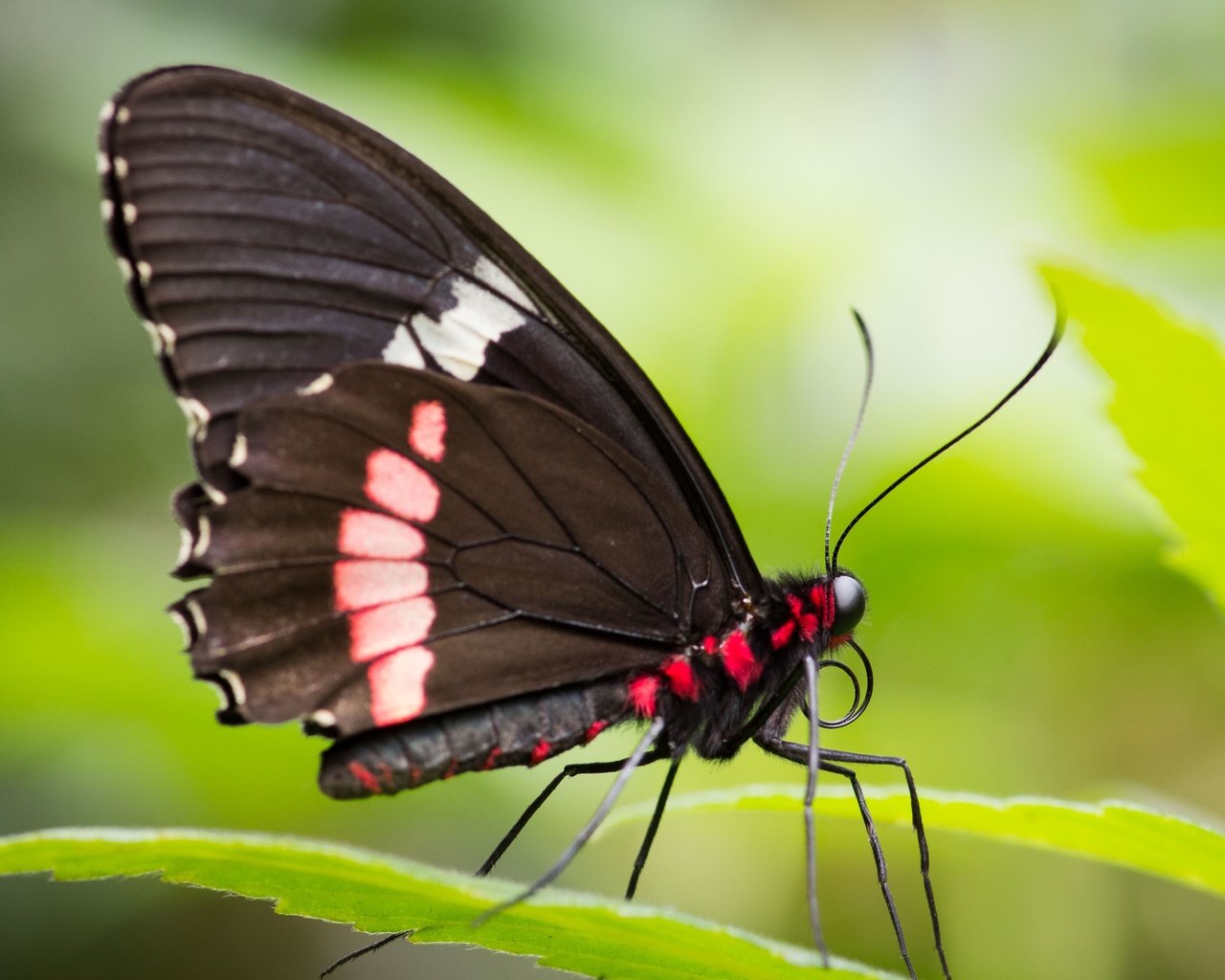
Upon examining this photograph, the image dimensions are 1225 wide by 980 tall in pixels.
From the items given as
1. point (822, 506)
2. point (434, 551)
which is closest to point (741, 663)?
point (434, 551)

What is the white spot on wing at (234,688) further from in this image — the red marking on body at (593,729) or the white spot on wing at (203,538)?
the red marking on body at (593,729)

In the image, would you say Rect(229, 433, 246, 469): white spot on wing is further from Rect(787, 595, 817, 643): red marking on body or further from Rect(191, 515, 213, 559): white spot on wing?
Rect(787, 595, 817, 643): red marking on body

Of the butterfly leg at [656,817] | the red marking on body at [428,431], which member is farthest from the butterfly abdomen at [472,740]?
the red marking on body at [428,431]

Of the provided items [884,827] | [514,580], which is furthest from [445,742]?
[884,827]

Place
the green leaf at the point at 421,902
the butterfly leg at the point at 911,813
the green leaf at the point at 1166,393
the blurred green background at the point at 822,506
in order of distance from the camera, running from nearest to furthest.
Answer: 1. the green leaf at the point at 421,902
2. the green leaf at the point at 1166,393
3. the butterfly leg at the point at 911,813
4. the blurred green background at the point at 822,506

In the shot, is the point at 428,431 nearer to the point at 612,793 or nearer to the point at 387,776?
the point at 387,776

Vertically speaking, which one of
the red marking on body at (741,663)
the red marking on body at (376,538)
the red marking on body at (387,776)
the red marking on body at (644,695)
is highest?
the red marking on body at (376,538)

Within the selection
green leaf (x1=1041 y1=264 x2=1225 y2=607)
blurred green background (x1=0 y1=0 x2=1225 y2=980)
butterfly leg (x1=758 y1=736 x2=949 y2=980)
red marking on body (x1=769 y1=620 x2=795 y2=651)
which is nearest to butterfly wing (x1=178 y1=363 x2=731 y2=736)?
red marking on body (x1=769 y1=620 x2=795 y2=651)
